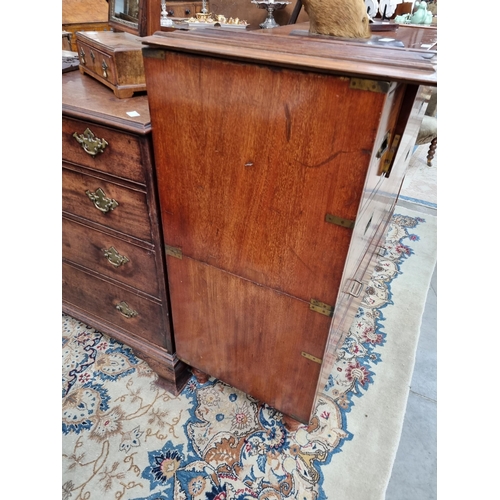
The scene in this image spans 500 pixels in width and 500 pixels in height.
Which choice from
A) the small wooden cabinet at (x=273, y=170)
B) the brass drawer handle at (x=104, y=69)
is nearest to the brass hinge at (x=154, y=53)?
the small wooden cabinet at (x=273, y=170)

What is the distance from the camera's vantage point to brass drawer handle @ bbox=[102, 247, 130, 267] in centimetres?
98

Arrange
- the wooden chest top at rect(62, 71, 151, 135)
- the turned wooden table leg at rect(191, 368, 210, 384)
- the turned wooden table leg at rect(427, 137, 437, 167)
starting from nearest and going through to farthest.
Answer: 1. the wooden chest top at rect(62, 71, 151, 135)
2. the turned wooden table leg at rect(191, 368, 210, 384)
3. the turned wooden table leg at rect(427, 137, 437, 167)

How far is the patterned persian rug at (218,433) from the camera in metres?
0.95

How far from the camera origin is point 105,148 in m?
0.80

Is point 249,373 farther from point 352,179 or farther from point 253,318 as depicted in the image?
point 352,179

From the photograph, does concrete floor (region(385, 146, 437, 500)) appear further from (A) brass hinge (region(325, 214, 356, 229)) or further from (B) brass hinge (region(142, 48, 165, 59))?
(B) brass hinge (region(142, 48, 165, 59))

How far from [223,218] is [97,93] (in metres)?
0.47

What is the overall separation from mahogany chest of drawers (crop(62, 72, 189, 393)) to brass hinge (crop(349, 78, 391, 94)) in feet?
1.37

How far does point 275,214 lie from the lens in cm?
69

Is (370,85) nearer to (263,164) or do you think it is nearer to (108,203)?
(263,164)

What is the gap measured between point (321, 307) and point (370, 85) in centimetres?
43

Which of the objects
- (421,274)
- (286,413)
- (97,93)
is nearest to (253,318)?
(286,413)

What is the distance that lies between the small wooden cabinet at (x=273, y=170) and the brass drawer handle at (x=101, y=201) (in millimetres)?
163

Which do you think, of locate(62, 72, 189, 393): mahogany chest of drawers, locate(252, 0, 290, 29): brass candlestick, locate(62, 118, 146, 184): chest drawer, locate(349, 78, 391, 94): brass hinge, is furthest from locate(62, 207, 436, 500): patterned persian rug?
locate(252, 0, 290, 29): brass candlestick
